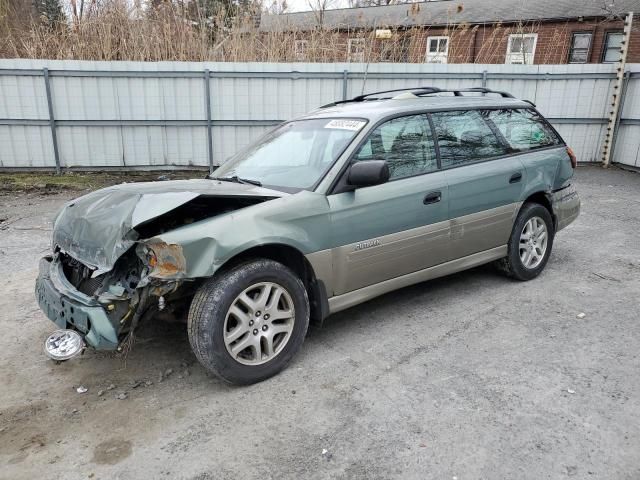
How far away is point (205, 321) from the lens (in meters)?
2.87

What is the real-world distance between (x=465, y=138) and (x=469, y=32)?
17.5m

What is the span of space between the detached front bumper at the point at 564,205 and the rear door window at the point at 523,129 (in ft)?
1.63

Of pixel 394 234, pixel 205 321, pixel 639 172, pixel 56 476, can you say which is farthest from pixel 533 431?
pixel 639 172

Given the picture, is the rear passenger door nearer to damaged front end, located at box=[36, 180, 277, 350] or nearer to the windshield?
the windshield

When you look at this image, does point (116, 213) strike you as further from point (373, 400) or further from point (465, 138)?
point (465, 138)

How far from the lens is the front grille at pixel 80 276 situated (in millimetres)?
3095

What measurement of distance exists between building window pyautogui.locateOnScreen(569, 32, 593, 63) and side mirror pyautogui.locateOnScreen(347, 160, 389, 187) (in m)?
20.2

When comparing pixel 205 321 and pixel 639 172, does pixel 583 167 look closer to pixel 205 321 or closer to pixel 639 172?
pixel 639 172

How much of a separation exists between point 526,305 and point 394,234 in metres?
1.47

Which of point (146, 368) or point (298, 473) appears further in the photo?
point (146, 368)

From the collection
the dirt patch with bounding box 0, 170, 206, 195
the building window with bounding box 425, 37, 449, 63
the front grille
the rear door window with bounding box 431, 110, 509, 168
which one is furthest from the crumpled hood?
the building window with bounding box 425, 37, 449, 63

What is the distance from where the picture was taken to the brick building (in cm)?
1163

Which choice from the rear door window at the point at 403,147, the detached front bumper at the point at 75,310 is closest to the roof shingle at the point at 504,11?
the rear door window at the point at 403,147

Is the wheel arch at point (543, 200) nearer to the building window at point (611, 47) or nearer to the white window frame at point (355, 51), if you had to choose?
the white window frame at point (355, 51)
